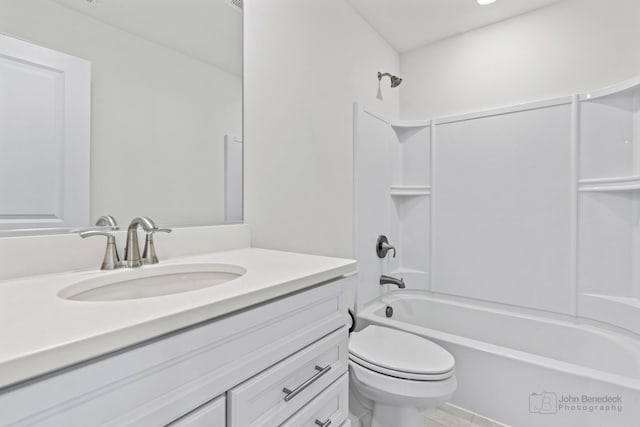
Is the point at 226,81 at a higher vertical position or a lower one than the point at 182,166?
higher

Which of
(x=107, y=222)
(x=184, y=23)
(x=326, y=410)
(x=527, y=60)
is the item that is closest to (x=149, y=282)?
(x=107, y=222)

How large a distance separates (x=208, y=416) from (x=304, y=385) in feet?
0.91

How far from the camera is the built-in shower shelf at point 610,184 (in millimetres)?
1640

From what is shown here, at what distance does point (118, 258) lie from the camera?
902 millimetres

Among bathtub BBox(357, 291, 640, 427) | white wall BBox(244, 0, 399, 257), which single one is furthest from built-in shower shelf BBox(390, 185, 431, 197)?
bathtub BBox(357, 291, 640, 427)

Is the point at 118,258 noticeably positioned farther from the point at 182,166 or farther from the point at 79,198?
the point at 182,166

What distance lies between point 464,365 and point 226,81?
1840mm

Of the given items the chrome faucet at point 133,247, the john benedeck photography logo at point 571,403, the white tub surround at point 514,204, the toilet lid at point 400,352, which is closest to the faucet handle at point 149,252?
the chrome faucet at point 133,247

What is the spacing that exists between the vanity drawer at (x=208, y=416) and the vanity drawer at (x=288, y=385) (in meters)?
0.02

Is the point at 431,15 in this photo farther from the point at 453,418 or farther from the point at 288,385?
the point at 453,418

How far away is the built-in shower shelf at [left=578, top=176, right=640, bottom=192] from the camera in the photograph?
1640 mm

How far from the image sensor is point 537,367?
1.42 metres

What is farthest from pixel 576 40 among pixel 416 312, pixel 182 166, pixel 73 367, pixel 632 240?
pixel 73 367

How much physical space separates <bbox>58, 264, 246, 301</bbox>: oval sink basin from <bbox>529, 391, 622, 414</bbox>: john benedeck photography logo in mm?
1526
